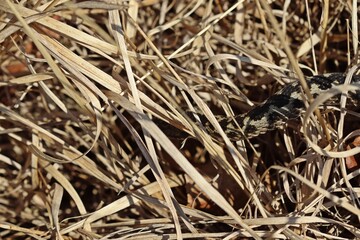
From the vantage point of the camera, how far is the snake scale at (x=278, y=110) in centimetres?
181

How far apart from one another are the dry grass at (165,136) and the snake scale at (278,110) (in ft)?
0.15

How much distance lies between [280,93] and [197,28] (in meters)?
0.60

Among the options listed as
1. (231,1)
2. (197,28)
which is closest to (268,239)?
(197,28)

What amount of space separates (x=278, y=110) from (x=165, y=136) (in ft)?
1.71

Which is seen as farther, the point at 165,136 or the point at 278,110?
the point at 278,110

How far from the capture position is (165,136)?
145 centimetres

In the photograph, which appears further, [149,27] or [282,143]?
[149,27]

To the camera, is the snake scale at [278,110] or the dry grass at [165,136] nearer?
the dry grass at [165,136]

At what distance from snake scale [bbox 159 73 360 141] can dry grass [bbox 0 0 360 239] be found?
0.05 meters

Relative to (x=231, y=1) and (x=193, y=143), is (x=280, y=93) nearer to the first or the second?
(x=193, y=143)

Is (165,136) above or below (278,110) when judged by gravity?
above

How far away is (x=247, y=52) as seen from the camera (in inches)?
70.2

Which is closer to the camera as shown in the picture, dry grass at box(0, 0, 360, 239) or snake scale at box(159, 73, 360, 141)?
dry grass at box(0, 0, 360, 239)

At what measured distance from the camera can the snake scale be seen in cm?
181
